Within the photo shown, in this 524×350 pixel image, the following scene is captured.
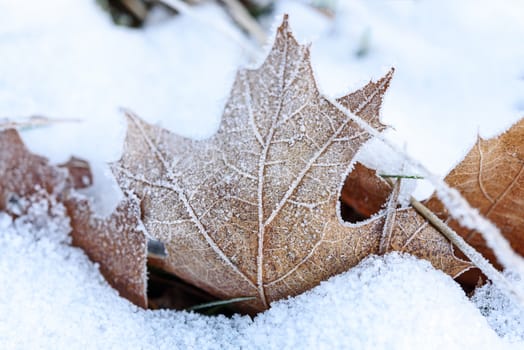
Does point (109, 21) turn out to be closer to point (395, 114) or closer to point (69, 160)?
point (69, 160)

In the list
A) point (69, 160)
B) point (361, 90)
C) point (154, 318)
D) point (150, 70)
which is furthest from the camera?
point (150, 70)

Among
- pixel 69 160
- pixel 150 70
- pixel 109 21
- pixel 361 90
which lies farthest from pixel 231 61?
pixel 361 90

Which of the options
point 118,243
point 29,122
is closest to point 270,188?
point 118,243

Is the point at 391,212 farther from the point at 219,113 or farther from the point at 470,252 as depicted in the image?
the point at 219,113

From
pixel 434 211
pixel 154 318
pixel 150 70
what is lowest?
pixel 154 318

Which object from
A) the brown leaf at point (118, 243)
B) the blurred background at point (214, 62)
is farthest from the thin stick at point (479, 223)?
the brown leaf at point (118, 243)

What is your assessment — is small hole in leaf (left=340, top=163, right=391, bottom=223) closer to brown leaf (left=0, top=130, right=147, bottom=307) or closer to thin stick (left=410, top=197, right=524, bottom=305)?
thin stick (left=410, top=197, right=524, bottom=305)

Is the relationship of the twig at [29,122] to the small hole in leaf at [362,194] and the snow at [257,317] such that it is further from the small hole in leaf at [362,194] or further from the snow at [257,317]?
the small hole in leaf at [362,194]
